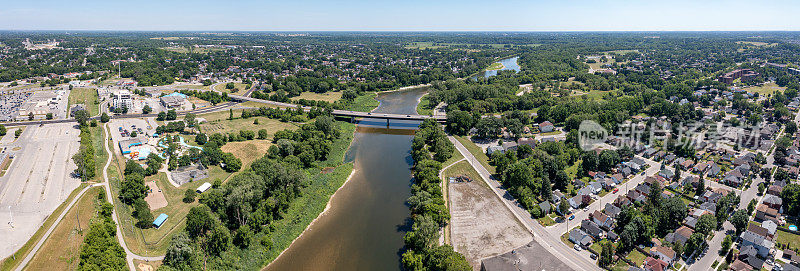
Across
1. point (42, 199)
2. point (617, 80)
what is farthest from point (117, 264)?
point (617, 80)

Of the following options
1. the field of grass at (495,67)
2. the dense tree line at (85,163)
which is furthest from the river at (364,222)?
the field of grass at (495,67)

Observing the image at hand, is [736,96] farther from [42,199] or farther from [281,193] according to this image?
[42,199]

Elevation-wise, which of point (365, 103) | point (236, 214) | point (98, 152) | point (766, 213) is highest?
point (365, 103)

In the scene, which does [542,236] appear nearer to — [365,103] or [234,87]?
[365,103]

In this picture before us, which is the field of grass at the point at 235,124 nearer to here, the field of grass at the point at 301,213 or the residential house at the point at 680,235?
the field of grass at the point at 301,213

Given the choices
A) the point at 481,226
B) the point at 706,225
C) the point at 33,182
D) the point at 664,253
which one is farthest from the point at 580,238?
the point at 33,182
